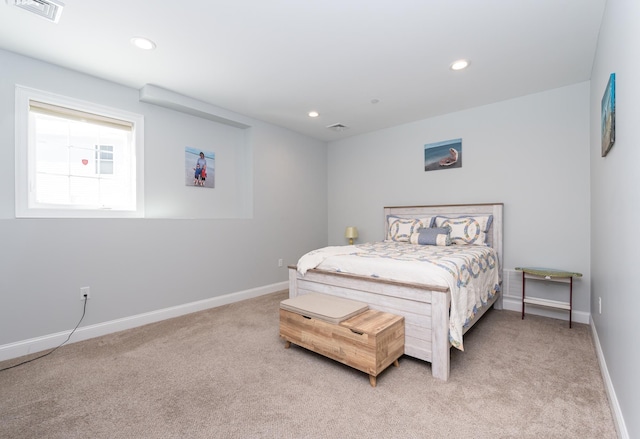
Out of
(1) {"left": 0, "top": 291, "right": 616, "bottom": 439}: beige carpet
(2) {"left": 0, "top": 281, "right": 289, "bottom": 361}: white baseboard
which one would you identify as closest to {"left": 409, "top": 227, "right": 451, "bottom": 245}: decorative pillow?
(1) {"left": 0, "top": 291, "right": 616, "bottom": 439}: beige carpet

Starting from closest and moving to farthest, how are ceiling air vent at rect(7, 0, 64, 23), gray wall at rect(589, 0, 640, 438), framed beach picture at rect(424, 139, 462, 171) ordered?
1. gray wall at rect(589, 0, 640, 438)
2. ceiling air vent at rect(7, 0, 64, 23)
3. framed beach picture at rect(424, 139, 462, 171)

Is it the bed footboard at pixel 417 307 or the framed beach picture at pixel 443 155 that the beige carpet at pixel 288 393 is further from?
the framed beach picture at pixel 443 155

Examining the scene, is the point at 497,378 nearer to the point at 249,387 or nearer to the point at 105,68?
the point at 249,387

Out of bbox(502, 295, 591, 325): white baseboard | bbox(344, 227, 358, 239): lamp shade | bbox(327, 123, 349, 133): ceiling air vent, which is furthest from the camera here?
bbox(344, 227, 358, 239): lamp shade

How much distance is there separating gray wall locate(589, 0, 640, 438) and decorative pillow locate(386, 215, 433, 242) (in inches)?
76.3

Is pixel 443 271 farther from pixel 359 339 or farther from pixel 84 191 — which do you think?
pixel 84 191

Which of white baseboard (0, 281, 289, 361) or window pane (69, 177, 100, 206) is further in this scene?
window pane (69, 177, 100, 206)

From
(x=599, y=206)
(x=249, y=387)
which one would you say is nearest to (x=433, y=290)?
(x=249, y=387)

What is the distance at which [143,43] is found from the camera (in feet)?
7.79

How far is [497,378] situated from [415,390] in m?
0.61

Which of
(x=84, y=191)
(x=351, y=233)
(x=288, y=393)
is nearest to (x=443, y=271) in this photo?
(x=288, y=393)

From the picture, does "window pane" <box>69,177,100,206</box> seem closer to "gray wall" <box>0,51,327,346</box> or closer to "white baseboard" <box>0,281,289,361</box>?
"gray wall" <box>0,51,327,346</box>

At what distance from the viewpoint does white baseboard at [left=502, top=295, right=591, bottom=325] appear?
3062 mm

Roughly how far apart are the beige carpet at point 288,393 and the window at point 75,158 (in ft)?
4.32
